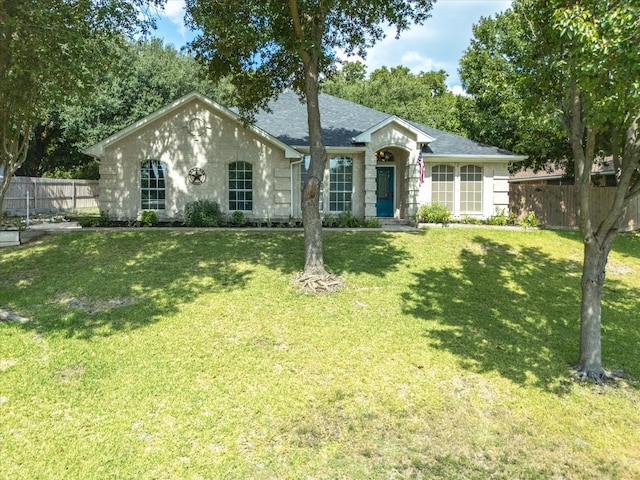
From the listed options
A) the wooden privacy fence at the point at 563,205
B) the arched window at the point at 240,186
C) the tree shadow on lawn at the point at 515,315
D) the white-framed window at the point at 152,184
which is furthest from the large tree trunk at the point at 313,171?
the wooden privacy fence at the point at 563,205

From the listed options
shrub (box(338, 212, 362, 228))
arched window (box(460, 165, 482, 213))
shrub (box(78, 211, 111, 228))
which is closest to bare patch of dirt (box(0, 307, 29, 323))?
shrub (box(78, 211, 111, 228))

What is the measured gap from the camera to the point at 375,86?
118 ft

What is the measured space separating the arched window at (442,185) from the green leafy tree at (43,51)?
12105mm

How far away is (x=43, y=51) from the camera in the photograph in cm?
802

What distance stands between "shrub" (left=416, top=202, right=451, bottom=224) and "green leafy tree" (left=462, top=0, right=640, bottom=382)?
9.32 metres

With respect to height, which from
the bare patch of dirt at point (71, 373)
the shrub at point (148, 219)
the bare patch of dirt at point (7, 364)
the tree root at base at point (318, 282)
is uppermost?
the shrub at point (148, 219)

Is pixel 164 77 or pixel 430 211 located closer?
pixel 430 211

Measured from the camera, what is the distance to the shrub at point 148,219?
607 inches

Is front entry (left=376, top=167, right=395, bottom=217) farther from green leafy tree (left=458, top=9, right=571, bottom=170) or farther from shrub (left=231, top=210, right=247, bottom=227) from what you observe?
shrub (left=231, top=210, right=247, bottom=227)

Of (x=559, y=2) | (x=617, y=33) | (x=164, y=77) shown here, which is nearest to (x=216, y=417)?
(x=617, y=33)

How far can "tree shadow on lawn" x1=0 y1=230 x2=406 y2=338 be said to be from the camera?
8.00m

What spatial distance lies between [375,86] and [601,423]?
33903mm

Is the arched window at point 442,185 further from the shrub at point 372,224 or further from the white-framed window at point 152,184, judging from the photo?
the white-framed window at point 152,184

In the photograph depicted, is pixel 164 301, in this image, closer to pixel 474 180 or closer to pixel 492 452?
pixel 492 452
